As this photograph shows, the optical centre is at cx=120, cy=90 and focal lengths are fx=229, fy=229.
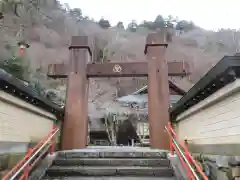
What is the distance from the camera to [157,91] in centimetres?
604

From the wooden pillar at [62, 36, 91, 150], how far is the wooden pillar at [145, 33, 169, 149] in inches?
68.4

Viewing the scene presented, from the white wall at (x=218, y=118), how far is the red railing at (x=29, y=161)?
2.61 metres

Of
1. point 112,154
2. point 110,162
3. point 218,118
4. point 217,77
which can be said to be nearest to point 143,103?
point 112,154

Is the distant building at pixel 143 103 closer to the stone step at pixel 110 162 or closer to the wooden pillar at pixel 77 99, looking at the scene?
the wooden pillar at pixel 77 99

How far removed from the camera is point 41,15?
149ft

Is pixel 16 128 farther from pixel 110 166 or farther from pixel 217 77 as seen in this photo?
pixel 217 77

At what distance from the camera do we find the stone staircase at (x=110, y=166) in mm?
3996

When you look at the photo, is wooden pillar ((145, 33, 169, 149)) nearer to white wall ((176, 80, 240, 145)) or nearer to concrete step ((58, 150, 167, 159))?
concrete step ((58, 150, 167, 159))

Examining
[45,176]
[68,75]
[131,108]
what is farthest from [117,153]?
[131,108]

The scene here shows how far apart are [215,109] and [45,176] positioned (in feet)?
9.83

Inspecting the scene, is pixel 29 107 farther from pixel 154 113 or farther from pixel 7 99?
pixel 154 113

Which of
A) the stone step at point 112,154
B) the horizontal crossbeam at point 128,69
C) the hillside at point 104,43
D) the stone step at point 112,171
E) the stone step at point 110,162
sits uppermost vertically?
the hillside at point 104,43

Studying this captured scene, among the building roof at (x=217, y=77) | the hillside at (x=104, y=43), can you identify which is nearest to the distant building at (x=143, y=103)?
the hillside at (x=104, y=43)

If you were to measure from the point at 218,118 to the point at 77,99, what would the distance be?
3891 millimetres
